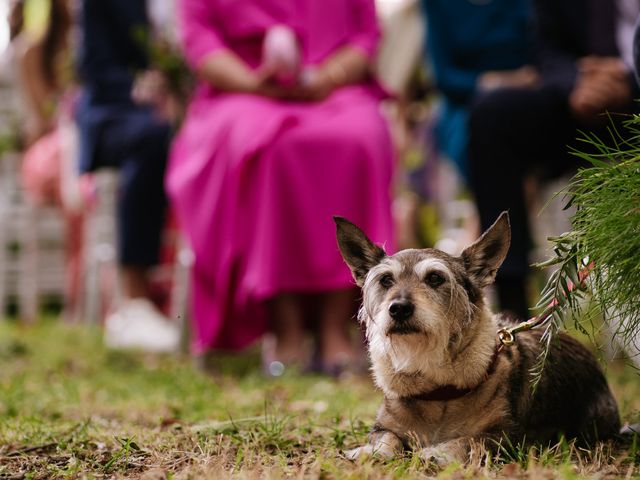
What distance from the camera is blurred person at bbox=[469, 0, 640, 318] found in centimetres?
434

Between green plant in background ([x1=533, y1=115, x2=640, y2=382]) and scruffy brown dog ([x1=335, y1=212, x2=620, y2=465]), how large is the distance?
0.43 ft

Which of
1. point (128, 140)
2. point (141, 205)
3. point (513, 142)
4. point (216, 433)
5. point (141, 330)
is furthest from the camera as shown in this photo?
point (141, 205)

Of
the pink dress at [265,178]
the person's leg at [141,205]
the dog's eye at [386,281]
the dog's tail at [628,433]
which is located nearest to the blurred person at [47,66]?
the person's leg at [141,205]

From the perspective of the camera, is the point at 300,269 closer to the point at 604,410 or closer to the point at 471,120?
the point at 471,120

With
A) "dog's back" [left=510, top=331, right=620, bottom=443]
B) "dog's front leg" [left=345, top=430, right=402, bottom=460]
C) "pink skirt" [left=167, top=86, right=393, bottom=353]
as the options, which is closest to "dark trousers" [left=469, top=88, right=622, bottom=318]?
"pink skirt" [left=167, top=86, right=393, bottom=353]

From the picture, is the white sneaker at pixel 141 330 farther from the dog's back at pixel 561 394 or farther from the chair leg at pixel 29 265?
the chair leg at pixel 29 265

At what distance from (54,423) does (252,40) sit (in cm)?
283

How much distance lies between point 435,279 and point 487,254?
0.19 metres

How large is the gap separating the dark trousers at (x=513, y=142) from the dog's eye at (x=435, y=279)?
7.04 feet

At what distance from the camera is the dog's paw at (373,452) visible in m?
2.31

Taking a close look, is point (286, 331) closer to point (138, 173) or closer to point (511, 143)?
point (511, 143)

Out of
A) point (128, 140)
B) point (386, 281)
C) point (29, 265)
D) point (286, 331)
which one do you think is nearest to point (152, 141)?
point (128, 140)

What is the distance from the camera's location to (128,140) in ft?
19.5

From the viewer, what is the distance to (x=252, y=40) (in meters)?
5.15
